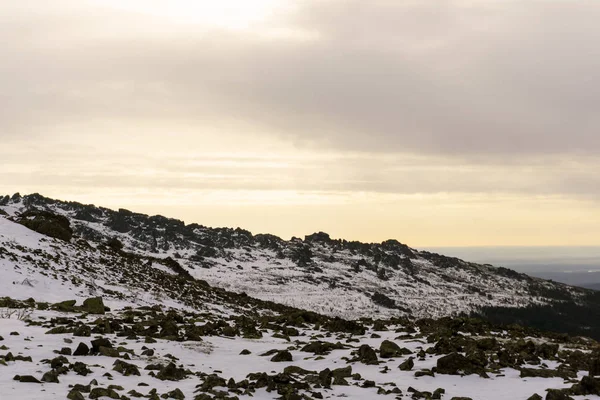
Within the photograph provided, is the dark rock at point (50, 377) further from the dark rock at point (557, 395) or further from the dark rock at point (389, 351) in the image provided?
the dark rock at point (557, 395)

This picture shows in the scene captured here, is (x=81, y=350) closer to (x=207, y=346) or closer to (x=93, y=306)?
(x=207, y=346)

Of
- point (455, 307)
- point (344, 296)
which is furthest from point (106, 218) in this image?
point (455, 307)

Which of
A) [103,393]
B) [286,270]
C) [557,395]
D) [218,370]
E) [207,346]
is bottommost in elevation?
[286,270]

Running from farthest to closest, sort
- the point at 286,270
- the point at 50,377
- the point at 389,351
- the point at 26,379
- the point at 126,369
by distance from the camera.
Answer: the point at 286,270
the point at 389,351
the point at 126,369
the point at 50,377
the point at 26,379

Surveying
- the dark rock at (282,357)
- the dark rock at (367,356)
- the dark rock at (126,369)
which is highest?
the dark rock at (126,369)

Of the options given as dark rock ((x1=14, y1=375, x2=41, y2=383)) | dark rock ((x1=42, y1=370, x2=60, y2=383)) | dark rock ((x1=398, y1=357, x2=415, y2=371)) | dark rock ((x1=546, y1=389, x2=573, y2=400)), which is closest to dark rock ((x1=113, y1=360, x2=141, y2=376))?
dark rock ((x1=42, y1=370, x2=60, y2=383))

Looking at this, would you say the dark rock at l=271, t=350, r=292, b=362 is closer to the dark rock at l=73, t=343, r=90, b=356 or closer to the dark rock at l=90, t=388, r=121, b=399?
the dark rock at l=73, t=343, r=90, b=356

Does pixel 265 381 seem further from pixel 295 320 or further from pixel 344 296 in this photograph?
pixel 344 296

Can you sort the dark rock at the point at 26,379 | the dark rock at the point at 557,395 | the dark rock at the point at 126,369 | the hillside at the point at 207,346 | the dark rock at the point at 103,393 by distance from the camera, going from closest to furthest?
the dark rock at the point at 103,393 → the dark rock at the point at 557,395 → the dark rock at the point at 26,379 → the hillside at the point at 207,346 → the dark rock at the point at 126,369

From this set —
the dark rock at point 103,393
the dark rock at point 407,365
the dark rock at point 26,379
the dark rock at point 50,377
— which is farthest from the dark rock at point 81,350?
the dark rock at point 407,365

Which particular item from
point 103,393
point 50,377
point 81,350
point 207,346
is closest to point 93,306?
point 207,346

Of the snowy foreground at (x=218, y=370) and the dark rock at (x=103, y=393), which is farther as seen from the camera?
the snowy foreground at (x=218, y=370)

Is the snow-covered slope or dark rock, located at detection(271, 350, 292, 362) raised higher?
dark rock, located at detection(271, 350, 292, 362)

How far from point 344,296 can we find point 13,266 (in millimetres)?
101518
